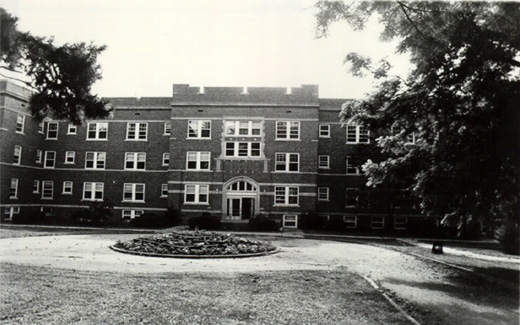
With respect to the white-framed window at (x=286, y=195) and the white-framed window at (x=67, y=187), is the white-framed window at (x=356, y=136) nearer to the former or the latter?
the white-framed window at (x=286, y=195)

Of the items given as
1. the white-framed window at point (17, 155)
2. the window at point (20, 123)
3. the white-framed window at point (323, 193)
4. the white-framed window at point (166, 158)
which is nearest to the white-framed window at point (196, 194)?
Result: the white-framed window at point (166, 158)

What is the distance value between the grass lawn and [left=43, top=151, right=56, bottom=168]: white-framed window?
104 ft

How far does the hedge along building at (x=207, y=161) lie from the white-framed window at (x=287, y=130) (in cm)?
9

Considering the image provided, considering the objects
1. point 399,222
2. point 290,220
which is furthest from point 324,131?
point 399,222

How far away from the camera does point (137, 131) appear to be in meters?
38.6

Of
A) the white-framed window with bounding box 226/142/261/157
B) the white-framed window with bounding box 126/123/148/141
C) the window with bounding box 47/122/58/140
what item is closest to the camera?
the white-framed window with bounding box 226/142/261/157

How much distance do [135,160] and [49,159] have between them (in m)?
8.94

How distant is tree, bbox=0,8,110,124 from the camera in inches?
252

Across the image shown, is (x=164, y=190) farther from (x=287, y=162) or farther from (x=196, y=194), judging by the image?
(x=287, y=162)

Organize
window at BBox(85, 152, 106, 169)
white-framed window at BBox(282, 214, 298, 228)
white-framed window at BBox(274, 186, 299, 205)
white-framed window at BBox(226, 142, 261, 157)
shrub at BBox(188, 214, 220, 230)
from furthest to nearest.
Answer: window at BBox(85, 152, 106, 169) → white-framed window at BBox(226, 142, 261, 157) → white-framed window at BBox(274, 186, 299, 205) → white-framed window at BBox(282, 214, 298, 228) → shrub at BBox(188, 214, 220, 230)

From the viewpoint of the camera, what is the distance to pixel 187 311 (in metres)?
7.16

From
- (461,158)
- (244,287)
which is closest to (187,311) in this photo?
(244,287)

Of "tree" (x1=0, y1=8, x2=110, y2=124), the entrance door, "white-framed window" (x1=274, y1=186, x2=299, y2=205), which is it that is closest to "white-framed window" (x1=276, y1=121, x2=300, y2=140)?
"white-framed window" (x1=274, y1=186, x2=299, y2=205)

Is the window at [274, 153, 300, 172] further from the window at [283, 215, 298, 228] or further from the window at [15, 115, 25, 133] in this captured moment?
the window at [15, 115, 25, 133]
